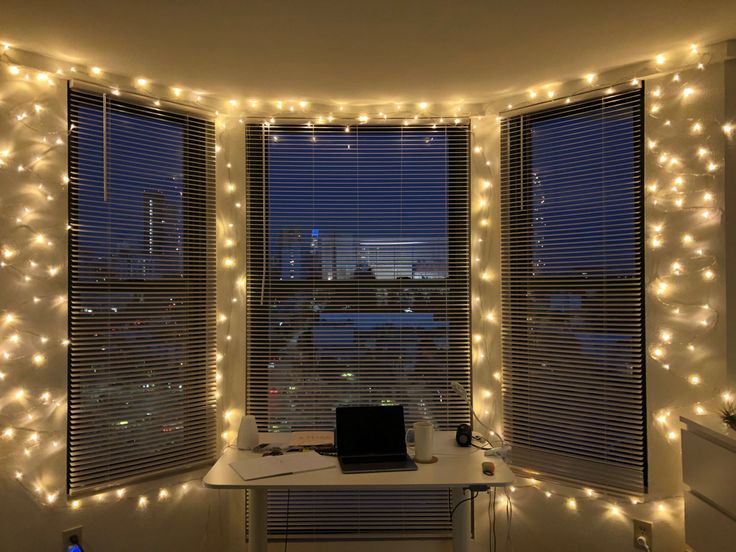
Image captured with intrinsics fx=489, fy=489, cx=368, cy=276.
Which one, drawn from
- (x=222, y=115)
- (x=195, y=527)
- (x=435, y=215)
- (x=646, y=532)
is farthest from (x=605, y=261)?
(x=195, y=527)

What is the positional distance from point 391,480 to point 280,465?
1.85 feet

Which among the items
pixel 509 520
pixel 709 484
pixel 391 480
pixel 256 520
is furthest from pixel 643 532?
pixel 256 520

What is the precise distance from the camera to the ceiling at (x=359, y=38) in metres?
2.08

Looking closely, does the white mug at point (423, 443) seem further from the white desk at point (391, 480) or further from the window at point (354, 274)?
the window at point (354, 274)

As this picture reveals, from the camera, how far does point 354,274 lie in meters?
3.30

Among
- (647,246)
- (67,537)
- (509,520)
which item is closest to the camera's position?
(67,537)

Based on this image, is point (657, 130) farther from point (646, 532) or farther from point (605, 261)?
point (646, 532)

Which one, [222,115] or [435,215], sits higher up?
[222,115]

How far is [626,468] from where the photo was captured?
8.85 feet

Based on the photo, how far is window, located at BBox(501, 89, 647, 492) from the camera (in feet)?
8.91

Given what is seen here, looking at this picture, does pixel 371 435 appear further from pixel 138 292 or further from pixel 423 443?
pixel 138 292

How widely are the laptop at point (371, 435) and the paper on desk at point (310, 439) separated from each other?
0.72 ft

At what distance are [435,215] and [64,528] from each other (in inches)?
109

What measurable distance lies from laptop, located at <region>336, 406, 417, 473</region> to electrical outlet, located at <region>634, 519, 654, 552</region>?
4.21ft
